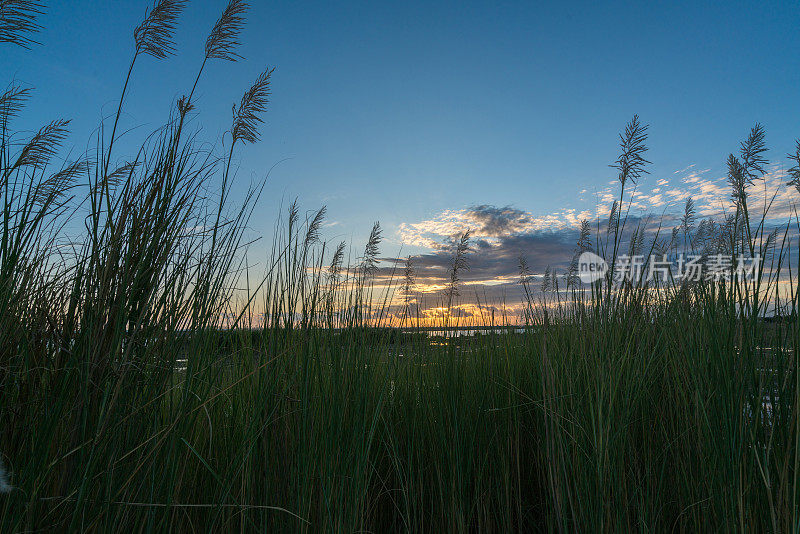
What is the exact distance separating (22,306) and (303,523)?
4.82 feet

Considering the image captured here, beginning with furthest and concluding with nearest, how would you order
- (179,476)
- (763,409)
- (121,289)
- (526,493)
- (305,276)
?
1. (526,493)
2. (305,276)
3. (763,409)
4. (179,476)
5. (121,289)

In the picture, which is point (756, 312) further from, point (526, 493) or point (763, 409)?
point (526, 493)

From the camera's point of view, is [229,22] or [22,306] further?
[229,22]

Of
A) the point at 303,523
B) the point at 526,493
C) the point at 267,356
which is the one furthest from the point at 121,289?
the point at 526,493

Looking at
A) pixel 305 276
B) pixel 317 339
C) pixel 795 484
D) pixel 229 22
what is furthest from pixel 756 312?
pixel 229 22

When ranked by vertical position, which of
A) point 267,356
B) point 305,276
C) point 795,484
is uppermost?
point 305,276

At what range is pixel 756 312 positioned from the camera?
1823mm

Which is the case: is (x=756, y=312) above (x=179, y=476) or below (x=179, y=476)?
above

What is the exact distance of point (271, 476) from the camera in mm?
1856

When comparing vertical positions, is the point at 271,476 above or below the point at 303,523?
above

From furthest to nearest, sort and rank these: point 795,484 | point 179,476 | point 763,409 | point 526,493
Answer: point 526,493 → point 763,409 → point 179,476 → point 795,484

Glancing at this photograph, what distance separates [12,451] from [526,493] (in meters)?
3.00

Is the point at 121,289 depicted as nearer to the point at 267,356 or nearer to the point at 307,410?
the point at 267,356

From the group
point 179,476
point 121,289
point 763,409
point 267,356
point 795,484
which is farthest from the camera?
point 267,356
